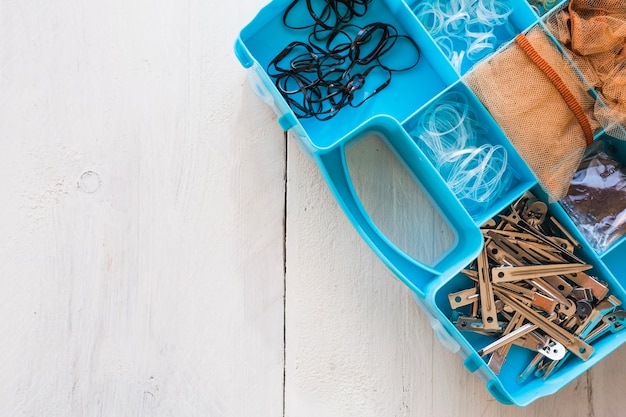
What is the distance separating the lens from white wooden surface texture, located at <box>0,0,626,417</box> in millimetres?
994

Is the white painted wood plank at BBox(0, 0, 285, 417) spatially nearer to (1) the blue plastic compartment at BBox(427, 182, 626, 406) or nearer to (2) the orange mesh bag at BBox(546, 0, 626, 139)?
(1) the blue plastic compartment at BBox(427, 182, 626, 406)

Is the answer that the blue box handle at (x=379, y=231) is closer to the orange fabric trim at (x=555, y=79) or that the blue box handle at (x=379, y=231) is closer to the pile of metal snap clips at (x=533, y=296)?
the pile of metal snap clips at (x=533, y=296)

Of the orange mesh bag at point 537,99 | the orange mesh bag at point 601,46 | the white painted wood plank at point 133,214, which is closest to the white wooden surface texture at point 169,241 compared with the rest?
the white painted wood plank at point 133,214

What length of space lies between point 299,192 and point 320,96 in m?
0.15

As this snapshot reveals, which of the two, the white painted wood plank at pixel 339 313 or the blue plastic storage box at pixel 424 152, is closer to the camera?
the blue plastic storage box at pixel 424 152

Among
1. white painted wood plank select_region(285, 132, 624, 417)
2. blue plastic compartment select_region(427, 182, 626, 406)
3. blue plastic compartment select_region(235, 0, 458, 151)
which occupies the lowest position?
blue plastic compartment select_region(427, 182, 626, 406)

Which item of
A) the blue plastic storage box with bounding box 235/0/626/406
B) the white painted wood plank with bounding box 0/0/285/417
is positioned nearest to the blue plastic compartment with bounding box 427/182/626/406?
the blue plastic storage box with bounding box 235/0/626/406

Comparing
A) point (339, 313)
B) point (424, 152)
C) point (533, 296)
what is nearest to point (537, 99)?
point (424, 152)

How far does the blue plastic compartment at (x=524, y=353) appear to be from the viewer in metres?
0.93

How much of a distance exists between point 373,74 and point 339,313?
35 cm

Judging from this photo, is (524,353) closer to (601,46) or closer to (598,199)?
(598,199)

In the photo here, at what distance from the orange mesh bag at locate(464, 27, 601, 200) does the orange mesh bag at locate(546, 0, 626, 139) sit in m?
0.02

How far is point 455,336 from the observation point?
93cm

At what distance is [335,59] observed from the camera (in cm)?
97
